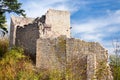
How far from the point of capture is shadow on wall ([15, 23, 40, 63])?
39.5 m

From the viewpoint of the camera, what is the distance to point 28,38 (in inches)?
1585

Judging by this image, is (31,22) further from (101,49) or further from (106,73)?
(106,73)

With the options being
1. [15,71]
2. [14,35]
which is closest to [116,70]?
[15,71]

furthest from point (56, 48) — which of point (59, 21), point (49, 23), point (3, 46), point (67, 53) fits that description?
point (3, 46)

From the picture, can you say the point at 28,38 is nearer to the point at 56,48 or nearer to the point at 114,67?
the point at 56,48

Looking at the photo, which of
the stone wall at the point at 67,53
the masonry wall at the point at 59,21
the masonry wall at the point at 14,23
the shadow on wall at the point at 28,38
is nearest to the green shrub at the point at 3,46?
the masonry wall at the point at 14,23

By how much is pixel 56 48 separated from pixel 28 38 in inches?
119

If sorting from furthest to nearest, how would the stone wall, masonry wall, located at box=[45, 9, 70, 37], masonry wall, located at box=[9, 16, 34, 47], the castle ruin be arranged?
1. masonry wall, located at box=[9, 16, 34, 47]
2. masonry wall, located at box=[45, 9, 70, 37]
3. the stone wall
4. the castle ruin

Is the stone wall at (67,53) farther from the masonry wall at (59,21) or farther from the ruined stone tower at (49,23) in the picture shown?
the masonry wall at (59,21)

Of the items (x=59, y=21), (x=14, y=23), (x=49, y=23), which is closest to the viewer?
(x=49, y=23)

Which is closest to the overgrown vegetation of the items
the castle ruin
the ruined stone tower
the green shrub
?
the castle ruin

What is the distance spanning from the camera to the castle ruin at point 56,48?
36906mm

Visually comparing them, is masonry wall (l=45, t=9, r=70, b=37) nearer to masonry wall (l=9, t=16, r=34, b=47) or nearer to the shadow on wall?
the shadow on wall

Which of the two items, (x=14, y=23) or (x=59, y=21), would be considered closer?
(x=59, y=21)
